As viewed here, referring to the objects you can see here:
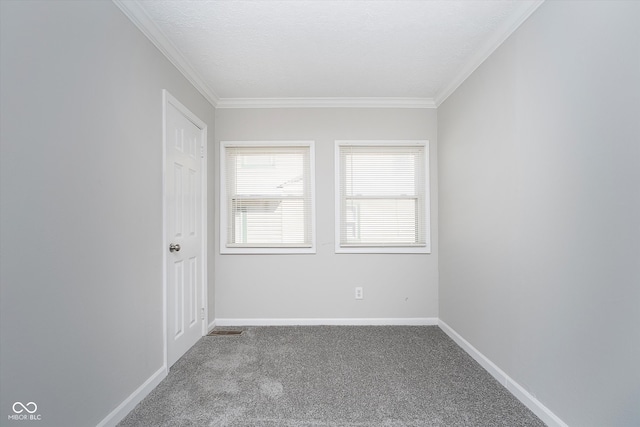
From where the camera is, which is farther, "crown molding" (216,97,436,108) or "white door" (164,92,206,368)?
"crown molding" (216,97,436,108)

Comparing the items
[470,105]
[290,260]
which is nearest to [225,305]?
[290,260]

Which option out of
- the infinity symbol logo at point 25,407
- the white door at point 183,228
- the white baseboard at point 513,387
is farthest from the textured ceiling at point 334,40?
the white baseboard at point 513,387

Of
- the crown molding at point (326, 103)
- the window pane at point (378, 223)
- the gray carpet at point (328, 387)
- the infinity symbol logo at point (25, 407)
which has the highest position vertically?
the crown molding at point (326, 103)

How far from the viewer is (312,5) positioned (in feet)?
6.32

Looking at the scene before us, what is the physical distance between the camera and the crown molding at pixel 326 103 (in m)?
3.41

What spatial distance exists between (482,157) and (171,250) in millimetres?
2635

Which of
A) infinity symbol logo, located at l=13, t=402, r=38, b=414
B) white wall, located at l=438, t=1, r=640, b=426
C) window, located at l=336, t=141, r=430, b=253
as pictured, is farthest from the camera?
window, located at l=336, t=141, r=430, b=253

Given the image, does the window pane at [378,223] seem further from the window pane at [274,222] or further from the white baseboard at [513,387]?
the white baseboard at [513,387]

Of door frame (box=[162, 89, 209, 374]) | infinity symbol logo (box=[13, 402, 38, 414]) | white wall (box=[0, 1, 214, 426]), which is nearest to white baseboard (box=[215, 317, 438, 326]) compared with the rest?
door frame (box=[162, 89, 209, 374])

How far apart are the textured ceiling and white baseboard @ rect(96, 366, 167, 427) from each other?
2.45 meters

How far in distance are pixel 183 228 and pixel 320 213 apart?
1.45 metres

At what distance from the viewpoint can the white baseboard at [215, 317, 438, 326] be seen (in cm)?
341

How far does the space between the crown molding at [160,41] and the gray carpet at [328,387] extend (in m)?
2.45

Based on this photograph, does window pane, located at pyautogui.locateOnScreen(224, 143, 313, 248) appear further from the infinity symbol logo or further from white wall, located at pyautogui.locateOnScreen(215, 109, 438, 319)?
the infinity symbol logo
